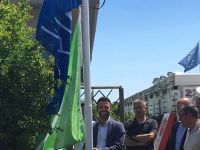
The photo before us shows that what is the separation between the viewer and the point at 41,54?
18.6 feet

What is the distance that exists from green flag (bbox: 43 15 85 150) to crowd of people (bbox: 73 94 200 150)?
2.22ft

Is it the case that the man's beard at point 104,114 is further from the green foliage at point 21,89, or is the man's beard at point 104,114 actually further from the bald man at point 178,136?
A: the green foliage at point 21,89

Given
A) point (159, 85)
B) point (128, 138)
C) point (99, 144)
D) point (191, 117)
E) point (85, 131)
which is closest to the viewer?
point (85, 131)

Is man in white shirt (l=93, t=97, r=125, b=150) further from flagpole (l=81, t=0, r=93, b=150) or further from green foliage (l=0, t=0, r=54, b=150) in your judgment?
green foliage (l=0, t=0, r=54, b=150)

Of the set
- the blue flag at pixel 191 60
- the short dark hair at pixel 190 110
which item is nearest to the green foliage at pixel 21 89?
the short dark hair at pixel 190 110

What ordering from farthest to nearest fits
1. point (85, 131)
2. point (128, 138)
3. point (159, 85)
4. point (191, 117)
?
point (159, 85), point (128, 138), point (191, 117), point (85, 131)

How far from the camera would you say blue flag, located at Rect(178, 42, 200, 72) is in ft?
55.1

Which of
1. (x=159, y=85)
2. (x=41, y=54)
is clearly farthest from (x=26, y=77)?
(x=159, y=85)

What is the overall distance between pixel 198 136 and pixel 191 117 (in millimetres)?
272

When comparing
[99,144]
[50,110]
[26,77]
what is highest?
[26,77]

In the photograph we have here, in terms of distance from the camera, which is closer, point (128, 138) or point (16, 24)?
point (16, 24)

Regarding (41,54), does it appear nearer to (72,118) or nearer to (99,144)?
(72,118)

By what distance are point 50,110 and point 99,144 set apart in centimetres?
136

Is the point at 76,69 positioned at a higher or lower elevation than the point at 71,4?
lower
